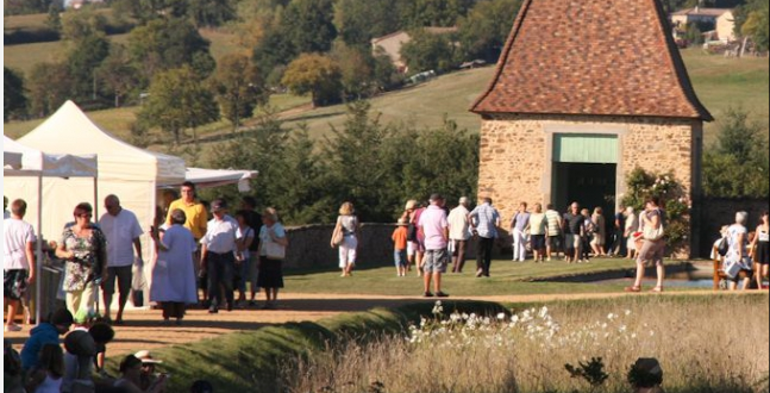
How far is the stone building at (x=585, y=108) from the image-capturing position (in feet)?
148

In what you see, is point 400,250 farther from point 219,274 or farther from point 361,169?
point 361,169

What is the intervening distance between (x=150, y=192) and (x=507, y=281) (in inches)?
359

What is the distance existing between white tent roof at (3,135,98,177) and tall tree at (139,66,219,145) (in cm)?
7019

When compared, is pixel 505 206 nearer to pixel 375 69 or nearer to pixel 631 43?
pixel 631 43

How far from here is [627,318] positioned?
23.5 metres

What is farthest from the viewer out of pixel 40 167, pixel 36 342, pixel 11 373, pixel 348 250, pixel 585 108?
pixel 585 108

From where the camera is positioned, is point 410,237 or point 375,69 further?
point 375,69

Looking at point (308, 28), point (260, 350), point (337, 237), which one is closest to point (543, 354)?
point (260, 350)

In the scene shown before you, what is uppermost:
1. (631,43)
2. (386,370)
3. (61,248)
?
(631,43)

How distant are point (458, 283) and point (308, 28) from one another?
120924mm

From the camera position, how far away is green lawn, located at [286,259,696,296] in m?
28.4

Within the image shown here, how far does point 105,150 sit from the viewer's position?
22484 millimetres

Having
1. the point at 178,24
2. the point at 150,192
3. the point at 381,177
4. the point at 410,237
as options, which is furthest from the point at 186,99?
the point at 150,192

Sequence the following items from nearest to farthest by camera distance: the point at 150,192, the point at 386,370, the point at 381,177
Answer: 1. the point at 386,370
2. the point at 150,192
3. the point at 381,177
